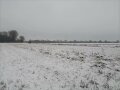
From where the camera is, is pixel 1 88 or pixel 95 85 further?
pixel 95 85

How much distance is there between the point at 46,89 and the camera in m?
5.12

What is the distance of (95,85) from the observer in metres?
5.58

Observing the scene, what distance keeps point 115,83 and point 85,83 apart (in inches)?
56.8

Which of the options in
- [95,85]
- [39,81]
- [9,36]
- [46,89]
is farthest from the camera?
[9,36]

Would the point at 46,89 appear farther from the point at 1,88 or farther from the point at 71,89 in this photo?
the point at 1,88

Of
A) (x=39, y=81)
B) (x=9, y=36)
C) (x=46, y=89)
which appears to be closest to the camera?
(x=46, y=89)

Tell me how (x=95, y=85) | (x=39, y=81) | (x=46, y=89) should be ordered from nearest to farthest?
(x=46, y=89) → (x=95, y=85) → (x=39, y=81)

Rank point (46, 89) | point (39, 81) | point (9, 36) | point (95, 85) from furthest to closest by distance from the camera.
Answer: point (9, 36) < point (39, 81) < point (95, 85) < point (46, 89)

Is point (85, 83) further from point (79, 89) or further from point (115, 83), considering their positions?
point (115, 83)

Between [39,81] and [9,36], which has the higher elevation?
[9,36]

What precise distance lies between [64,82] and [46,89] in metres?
1.12

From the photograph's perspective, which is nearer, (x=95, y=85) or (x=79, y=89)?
(x=79, y=89)

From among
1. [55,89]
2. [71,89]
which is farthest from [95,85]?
[55,89]

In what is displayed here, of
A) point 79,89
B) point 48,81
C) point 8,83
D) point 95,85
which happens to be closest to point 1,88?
point 8,83
